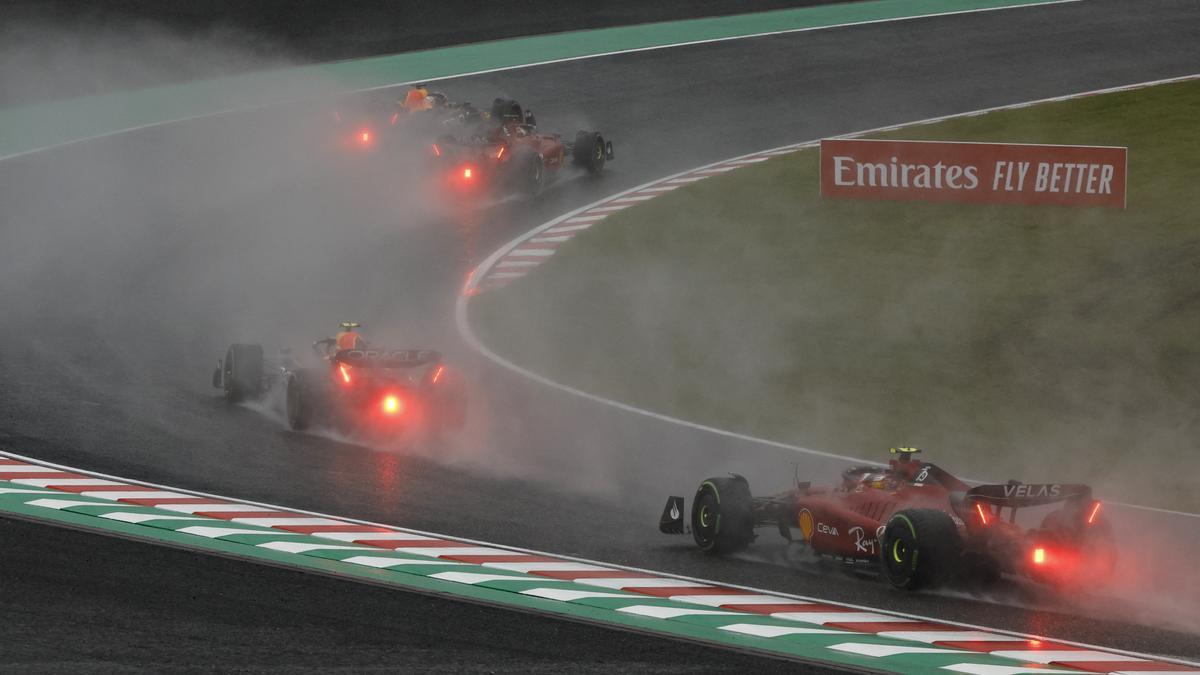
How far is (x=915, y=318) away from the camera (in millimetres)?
23234

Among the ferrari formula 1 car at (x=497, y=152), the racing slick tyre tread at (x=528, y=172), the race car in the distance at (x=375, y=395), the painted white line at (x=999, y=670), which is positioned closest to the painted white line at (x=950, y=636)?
the painted white line at (x=999, y=670)

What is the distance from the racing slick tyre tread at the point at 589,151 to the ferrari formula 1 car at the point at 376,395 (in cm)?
1261

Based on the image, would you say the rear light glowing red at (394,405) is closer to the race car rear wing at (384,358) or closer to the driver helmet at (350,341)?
the race car rear wing at (384,358)

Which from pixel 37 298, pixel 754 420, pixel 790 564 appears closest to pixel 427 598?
pixel 790 564

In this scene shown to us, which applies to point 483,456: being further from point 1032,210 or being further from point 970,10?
point 970,10

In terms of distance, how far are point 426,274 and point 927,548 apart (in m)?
14.8

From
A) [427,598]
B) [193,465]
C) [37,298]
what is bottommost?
[427,598]

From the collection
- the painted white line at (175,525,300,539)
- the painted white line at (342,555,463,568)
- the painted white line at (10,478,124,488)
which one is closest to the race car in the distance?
the painted white line at (10,478,124,488)

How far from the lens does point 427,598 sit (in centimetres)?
1172

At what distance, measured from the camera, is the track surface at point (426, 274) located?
1509cm

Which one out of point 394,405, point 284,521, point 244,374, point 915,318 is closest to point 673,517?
point 284,521

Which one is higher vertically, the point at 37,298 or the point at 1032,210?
the point at 1032,210

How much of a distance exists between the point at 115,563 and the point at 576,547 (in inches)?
138

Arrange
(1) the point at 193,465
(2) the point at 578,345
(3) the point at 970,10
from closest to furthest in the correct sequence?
(1) the point at 193,465
(2) the point at 578,345
(3) the point at 970,10
